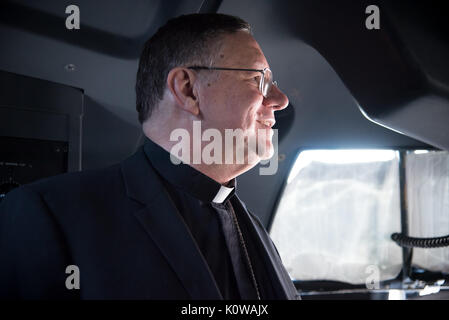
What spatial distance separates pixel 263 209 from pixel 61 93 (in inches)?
56.0

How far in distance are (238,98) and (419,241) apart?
5.57 ft

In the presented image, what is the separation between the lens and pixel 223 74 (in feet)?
4.15

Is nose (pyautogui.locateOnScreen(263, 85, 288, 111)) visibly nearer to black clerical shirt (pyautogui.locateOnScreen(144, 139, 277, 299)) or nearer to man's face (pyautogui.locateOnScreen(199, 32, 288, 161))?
man's face (pyautogui.locateOnScreen(199, 32, 288, 161))

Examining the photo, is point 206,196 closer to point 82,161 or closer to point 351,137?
point 82,161

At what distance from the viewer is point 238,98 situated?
1.26 m

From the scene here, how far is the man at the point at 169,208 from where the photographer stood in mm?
980

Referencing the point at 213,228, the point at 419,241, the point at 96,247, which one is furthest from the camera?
the point at 419,241

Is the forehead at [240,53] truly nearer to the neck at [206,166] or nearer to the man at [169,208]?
the man at [169,208]

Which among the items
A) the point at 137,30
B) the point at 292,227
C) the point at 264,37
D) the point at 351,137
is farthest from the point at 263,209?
the point at 137,30

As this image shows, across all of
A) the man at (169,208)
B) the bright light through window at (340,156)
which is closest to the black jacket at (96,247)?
the man at (169,208)

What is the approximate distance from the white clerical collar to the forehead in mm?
365

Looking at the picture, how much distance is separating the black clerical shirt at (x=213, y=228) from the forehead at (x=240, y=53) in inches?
13.0

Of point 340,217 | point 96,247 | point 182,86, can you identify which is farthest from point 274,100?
point 340,217

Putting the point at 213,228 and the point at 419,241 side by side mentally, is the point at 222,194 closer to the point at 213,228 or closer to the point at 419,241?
the point at 213,228
